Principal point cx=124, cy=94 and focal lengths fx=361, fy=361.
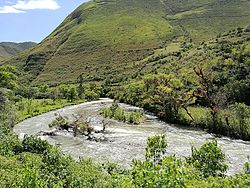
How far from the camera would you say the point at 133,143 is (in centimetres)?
6238

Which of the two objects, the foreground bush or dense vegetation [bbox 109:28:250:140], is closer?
the foreground bush

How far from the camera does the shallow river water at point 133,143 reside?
52.6m

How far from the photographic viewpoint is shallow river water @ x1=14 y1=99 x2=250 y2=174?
52.6 metres

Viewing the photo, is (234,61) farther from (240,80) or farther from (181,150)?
(181,150)

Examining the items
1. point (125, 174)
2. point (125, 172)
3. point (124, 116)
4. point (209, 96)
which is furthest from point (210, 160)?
point (124, 116)

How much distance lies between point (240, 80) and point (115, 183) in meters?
73.6

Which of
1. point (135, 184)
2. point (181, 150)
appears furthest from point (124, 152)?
point (135, 184)

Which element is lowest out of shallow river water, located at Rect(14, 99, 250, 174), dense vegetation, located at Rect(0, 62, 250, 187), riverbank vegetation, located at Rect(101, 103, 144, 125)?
shallow river water, located at Rect(14, 99, 250, 174)

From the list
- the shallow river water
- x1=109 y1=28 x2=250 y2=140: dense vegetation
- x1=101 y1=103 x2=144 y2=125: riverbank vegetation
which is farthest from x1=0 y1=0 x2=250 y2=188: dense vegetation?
the shallow river water

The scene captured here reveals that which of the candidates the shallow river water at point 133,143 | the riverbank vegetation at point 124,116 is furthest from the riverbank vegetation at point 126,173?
the riverbank vegetation at point 124,116

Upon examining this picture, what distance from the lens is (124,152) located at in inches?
2208

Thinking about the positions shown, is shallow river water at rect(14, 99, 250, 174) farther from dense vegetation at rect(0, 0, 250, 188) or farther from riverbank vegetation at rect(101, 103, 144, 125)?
dense vegetation at rect(0, 0, 250, 188)

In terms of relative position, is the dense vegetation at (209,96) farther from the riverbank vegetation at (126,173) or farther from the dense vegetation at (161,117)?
the riverbank vegetation at (126,173)

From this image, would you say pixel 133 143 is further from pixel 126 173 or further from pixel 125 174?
pixel 125 174
